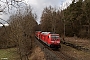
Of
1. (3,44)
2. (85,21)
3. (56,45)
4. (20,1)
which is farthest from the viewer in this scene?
(3,44)

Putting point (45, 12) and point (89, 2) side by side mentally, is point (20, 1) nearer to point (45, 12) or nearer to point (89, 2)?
point (89, 2)

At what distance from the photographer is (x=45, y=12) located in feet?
313

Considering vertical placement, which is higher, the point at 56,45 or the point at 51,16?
the point at 51,16

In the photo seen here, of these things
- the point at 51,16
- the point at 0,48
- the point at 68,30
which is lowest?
the point at 0,48

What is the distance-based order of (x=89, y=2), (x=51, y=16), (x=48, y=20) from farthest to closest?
1. (x=48, y=20)
2. (x=51, y=16)
3. (x=89, y=2)

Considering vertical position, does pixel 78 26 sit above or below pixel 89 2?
below

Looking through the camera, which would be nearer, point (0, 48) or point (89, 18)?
point (89, 18)

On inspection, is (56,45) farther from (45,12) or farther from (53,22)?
(45,12)

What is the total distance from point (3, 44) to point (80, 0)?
31.7 meters

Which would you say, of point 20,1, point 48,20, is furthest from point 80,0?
point 20,1

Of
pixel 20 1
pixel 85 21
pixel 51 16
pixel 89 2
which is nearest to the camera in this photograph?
pixel 20 1

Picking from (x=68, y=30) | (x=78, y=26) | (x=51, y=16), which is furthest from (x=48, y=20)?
(x=78, y=26)

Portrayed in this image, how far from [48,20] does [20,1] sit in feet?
262

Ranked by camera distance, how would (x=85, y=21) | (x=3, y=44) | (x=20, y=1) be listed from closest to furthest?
(x=20, y=1), (x=85, y=21), (x=3, y=44)
